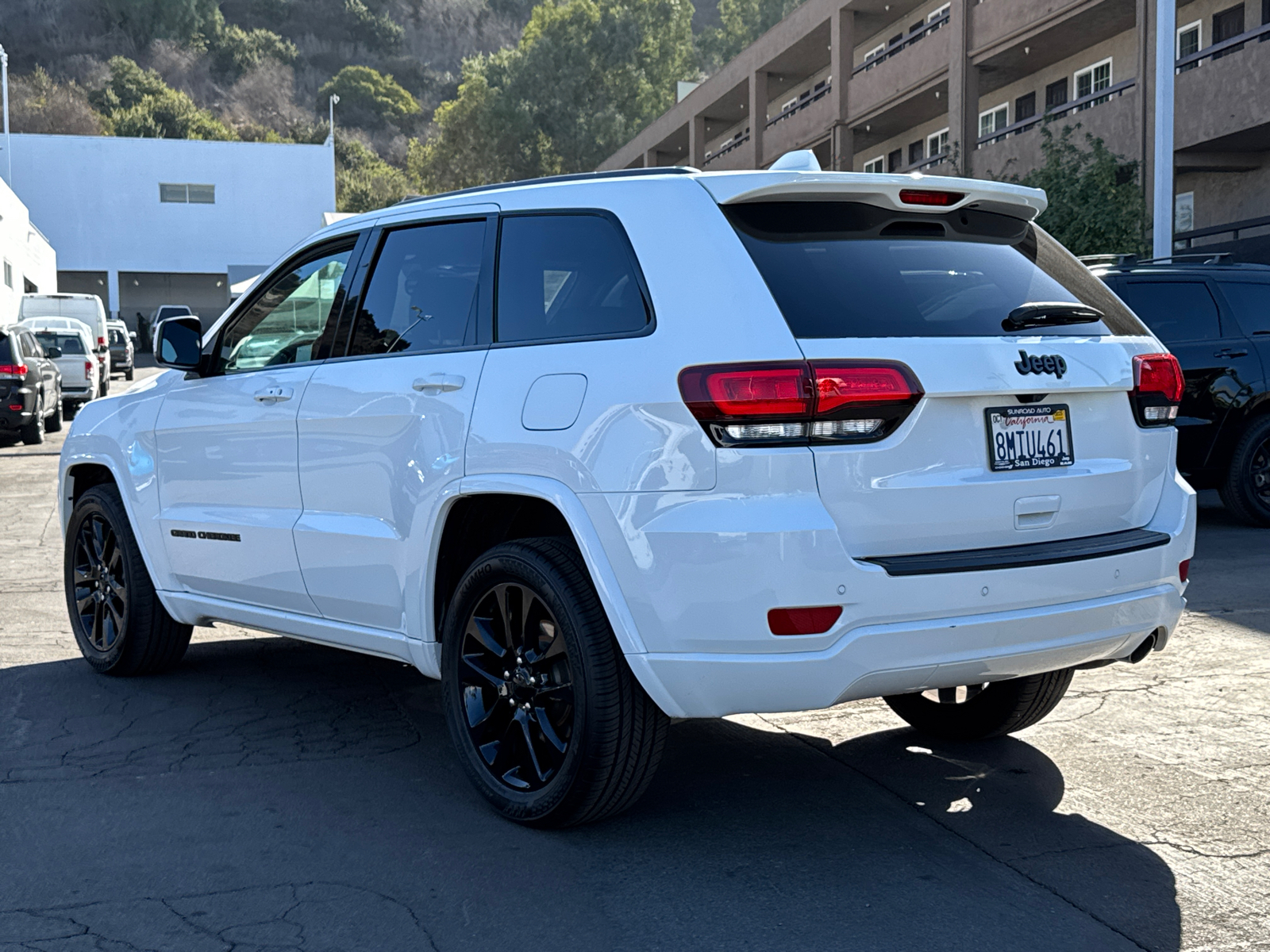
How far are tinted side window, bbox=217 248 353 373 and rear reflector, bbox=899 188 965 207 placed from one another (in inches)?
81.4

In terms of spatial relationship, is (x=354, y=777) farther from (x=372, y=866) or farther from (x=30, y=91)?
(x=30, y=91)

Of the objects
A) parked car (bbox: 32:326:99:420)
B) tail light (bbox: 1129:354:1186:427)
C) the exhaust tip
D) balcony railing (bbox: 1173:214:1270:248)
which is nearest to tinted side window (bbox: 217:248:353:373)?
tail light (bbox: 1129:354:1186:427)

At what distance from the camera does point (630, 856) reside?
13.0ft

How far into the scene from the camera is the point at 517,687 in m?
4.24

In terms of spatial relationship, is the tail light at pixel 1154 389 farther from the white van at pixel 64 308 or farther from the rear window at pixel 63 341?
the white van at pixel 64 308

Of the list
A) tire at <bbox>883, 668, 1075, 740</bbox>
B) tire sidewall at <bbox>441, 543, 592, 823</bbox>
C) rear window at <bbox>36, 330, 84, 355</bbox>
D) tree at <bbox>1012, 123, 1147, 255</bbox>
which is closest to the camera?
tire sidewall at <bbox>441, 543, 592, 823</bbox>

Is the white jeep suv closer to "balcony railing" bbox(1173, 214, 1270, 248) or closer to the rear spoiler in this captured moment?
the rear spoiler

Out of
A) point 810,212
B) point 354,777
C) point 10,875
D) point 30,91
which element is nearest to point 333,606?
point 354,777

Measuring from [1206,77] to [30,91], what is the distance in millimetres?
92886

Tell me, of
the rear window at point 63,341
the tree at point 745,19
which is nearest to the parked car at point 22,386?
the rear window at point 63,341

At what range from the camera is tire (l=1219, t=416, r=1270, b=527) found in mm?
10469

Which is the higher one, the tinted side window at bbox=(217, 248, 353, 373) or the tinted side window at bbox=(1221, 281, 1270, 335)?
the tinted side window at bbox=(1221, 281, 1270, 335)

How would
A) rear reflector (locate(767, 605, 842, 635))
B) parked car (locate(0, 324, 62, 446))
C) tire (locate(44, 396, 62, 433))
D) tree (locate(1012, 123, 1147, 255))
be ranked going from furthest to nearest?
1. tire (locate(44, 396, 62, 433))
2. tree (locate(1012, 123, 1147, 255))
3. parked car (locate(0, 324, 62, 446))
4. rear reflector (locate(767, 605, 842, 635))

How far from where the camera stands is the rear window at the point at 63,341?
90.0ft
